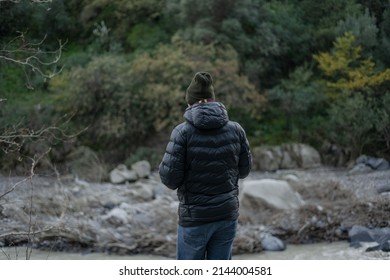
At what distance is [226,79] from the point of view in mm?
8883

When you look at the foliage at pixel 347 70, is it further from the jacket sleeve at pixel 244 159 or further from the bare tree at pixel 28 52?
the jacket sleeve at pixel 244 159

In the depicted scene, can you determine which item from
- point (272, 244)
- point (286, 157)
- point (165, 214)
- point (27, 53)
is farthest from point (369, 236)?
point (27, 53)

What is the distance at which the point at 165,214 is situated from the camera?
6.84 metres

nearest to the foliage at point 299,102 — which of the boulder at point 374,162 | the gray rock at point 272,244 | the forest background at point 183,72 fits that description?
the forest background at point 183,72

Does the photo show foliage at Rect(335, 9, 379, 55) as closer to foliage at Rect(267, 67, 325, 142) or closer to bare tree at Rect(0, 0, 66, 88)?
foliage at Rect(267, 67, 325, 142)

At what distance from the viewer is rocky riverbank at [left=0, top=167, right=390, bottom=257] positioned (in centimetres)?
613

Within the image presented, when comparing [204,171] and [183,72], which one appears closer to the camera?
[204,171]

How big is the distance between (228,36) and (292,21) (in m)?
1.93

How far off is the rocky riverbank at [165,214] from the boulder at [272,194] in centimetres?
1

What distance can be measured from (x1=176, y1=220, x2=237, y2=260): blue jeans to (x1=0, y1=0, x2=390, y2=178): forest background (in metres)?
3.54

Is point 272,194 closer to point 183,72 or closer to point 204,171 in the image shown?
point 183,72

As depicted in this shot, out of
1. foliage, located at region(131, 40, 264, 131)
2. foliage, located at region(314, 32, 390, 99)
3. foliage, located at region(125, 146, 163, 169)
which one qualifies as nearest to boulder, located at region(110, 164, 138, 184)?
foliage, located at region(125, 146, 163, 169)

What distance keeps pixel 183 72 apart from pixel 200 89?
6.07 meters

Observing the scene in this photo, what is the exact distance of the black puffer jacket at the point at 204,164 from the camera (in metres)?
2.98
